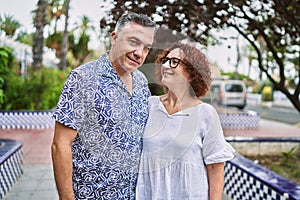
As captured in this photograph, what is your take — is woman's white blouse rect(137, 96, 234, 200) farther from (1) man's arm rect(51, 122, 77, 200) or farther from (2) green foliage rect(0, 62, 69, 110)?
(2) green foliage rect(0, 62, 69, 110)

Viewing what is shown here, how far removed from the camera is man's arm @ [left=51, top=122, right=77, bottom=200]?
151cm

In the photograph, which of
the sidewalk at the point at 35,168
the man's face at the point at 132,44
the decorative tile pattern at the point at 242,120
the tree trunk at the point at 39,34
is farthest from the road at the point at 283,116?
the man's face at the point at 132,44

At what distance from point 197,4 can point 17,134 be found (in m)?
6.43

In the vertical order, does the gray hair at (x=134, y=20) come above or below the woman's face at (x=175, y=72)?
above

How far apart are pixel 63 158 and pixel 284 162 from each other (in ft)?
18.6

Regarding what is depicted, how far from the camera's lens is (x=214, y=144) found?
1.60 metres

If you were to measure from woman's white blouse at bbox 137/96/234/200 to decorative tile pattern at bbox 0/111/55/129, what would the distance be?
30.8ft

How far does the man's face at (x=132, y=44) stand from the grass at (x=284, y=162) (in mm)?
4448

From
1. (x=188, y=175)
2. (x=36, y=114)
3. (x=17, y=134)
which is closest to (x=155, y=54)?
(x=188, y=175)

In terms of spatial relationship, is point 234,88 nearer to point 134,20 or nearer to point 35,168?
point 35,168

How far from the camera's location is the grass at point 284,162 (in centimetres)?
574

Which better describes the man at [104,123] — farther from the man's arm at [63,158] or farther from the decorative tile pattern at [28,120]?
the decorative tile pattern at [28,120]

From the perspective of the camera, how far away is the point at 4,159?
13.9 ft

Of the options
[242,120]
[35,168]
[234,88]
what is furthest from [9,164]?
[234,88]
